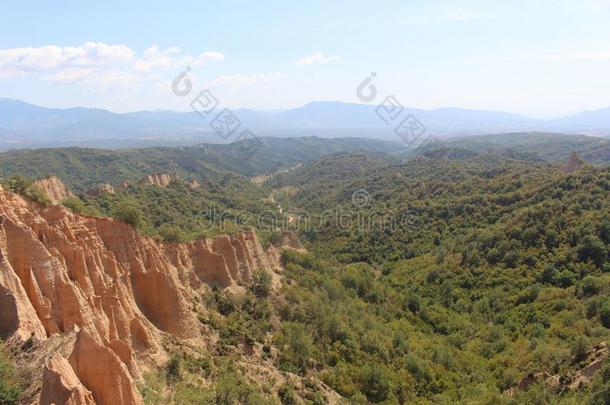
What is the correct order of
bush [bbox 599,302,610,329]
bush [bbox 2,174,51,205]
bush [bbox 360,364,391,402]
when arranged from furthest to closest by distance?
1. bush [bbox 599,302,610,329]
2. bush [bbox 360,364,391,402]
3. bush [bbox 2,174,51,205]

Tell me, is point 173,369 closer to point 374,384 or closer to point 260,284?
point 374,384

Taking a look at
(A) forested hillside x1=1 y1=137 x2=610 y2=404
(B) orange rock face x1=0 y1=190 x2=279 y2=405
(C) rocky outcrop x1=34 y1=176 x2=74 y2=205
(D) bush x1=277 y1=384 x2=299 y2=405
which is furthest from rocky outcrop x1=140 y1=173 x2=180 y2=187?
(D) bush x1=277 y1=384 x2=299 y2=405

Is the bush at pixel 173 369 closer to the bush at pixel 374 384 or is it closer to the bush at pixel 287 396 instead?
the bush at pixel 287 396

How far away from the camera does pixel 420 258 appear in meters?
61.5

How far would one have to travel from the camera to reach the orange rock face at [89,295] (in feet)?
54.1

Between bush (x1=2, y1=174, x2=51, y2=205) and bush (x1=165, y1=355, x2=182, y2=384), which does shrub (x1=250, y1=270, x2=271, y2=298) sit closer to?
bush (x1=165, y1=355, x2=182, y2=384)

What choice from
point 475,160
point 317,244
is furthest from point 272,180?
point 317,244

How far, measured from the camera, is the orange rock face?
16.5m

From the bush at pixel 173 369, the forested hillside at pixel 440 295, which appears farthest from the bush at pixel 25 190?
the bush at pixel 173 369

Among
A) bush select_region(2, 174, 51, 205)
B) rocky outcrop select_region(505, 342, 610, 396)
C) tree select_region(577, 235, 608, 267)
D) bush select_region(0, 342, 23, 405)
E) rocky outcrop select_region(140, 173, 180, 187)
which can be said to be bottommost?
rocky outcrop select_region(505, 342, 610, 396)

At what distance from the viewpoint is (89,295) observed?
22500mm

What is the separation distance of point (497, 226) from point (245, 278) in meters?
35.2

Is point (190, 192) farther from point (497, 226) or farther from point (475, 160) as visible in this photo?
point (475, 160)

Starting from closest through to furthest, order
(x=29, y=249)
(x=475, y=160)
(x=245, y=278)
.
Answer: (x=29, y=249) → (x=245, y=278) → (x=475, y=160)
